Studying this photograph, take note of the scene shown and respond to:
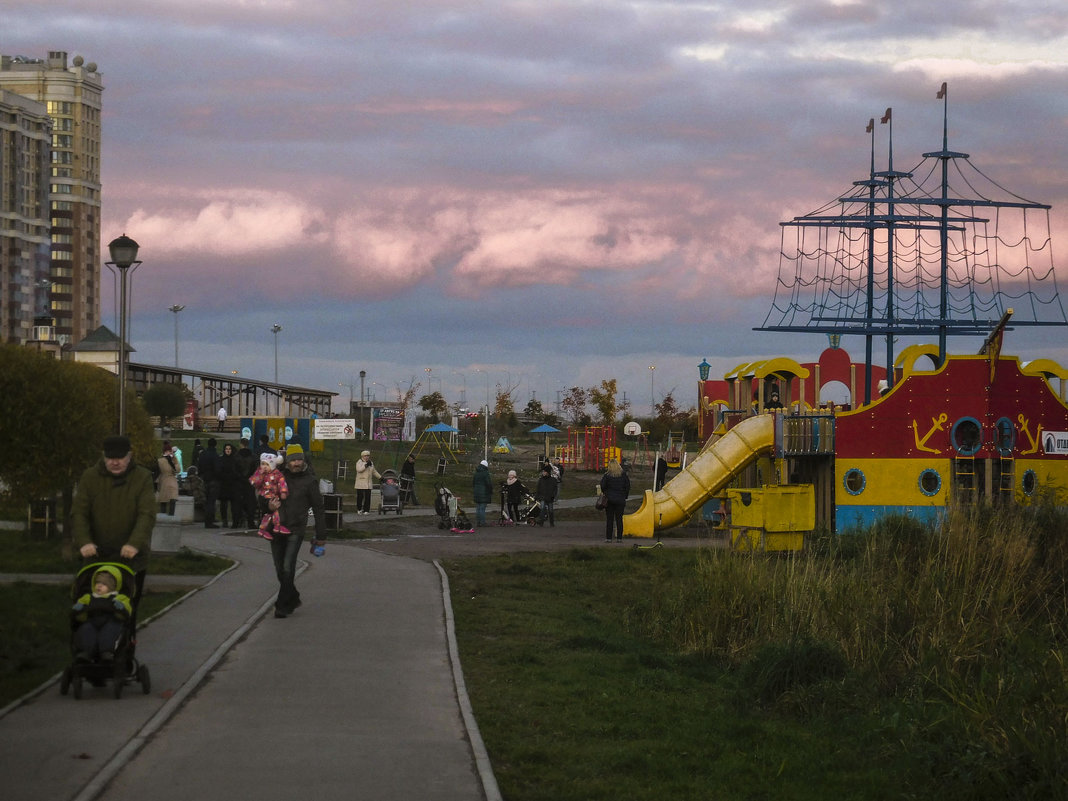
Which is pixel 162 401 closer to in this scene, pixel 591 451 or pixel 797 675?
pixel 591 451

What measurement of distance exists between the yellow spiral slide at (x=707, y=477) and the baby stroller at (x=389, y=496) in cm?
878

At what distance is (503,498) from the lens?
3947 centimetres

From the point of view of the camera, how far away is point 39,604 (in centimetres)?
1620

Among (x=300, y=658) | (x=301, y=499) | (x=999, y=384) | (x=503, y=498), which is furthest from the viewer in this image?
(x=503, y=498)

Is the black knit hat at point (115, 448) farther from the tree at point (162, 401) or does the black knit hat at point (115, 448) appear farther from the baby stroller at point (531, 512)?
the tree at point (162, 401)

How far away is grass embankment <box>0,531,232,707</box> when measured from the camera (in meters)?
11.9

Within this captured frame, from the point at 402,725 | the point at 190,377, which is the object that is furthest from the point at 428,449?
the point at 402,725

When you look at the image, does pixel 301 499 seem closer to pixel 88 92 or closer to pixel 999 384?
pixel 999 384

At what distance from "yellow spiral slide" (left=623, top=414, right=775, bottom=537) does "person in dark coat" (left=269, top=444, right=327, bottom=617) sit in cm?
1841

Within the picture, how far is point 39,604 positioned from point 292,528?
10.3 ft

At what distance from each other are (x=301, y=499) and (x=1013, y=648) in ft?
25.0

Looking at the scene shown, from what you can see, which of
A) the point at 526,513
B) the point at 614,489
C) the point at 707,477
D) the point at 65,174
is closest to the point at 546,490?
the point at 526,513

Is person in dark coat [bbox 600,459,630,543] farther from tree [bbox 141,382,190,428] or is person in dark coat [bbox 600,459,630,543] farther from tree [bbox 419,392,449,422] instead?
tree [bbox 419,392,449,422]

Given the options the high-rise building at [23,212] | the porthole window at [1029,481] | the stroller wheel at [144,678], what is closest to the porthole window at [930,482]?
the porthole window at [1029,481]
